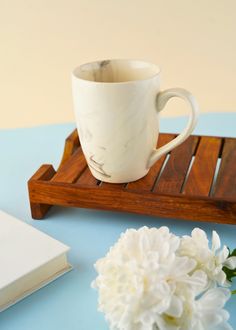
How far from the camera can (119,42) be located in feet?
4.31

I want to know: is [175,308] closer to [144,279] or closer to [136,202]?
[144,279]

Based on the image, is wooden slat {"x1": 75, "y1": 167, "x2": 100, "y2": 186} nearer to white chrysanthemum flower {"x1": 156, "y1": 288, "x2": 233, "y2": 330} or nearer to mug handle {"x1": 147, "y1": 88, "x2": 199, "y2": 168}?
mug handle {"x1": 147, "y1": 88, "x2": 199, "y2": 168}

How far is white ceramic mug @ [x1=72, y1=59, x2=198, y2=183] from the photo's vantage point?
1.57 ft

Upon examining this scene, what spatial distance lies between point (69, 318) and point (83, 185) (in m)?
0.16

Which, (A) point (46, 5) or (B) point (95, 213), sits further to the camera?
(A) point (46, 5)

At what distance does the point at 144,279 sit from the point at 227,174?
0.24 metres

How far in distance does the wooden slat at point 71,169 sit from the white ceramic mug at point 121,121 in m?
0.03

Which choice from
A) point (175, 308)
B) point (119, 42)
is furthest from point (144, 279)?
point (119, 42)

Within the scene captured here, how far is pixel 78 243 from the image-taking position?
1.64ft

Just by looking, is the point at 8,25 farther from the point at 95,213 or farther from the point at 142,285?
the point at 142,285

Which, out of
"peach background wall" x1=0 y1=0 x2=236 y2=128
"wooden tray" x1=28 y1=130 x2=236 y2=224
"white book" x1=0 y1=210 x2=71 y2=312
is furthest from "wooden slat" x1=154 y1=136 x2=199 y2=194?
"peach background wall" x1=0 y1=0 x2=236 y2=128

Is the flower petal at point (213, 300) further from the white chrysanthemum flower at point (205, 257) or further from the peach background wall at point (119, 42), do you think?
the peach background wall at point (119, 42)

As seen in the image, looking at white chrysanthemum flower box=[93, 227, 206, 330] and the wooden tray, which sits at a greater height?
white chrysanthemum flower box=[93, 227, 206, 330]

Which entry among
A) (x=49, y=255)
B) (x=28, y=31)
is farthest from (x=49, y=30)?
(x=49, y=255)
